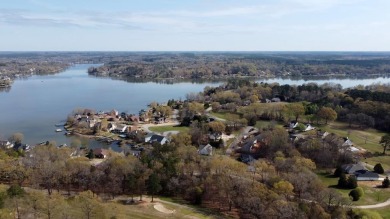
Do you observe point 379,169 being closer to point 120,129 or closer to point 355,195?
point 355,195

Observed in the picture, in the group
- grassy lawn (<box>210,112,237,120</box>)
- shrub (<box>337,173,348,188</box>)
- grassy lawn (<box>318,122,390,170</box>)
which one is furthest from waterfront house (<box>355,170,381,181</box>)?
grassy lawn (<box>210,112,237,120</box>)

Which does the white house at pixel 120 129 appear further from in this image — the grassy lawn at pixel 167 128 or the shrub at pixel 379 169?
the shrub at pixel 379 169

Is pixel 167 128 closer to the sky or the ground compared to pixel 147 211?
closer to the ground

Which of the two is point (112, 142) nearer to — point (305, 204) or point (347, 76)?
point (305, 204)

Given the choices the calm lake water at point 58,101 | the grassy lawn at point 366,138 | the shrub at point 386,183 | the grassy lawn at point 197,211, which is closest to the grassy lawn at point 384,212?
the shrub at point 386,183

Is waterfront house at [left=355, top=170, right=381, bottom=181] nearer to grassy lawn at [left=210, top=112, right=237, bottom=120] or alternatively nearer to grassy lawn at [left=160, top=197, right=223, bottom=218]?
grassy lawn at [left=160, top=197, right=223, bottom=218]

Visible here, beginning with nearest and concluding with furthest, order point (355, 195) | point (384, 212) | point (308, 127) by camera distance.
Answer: point (384, 212), point (355, 195), point (308, 127)

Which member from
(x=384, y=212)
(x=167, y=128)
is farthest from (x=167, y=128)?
(x=384, y=212)

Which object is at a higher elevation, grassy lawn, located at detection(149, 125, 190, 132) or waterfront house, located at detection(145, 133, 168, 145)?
waterfront house, located at detection(145, 133, 168, 145)
